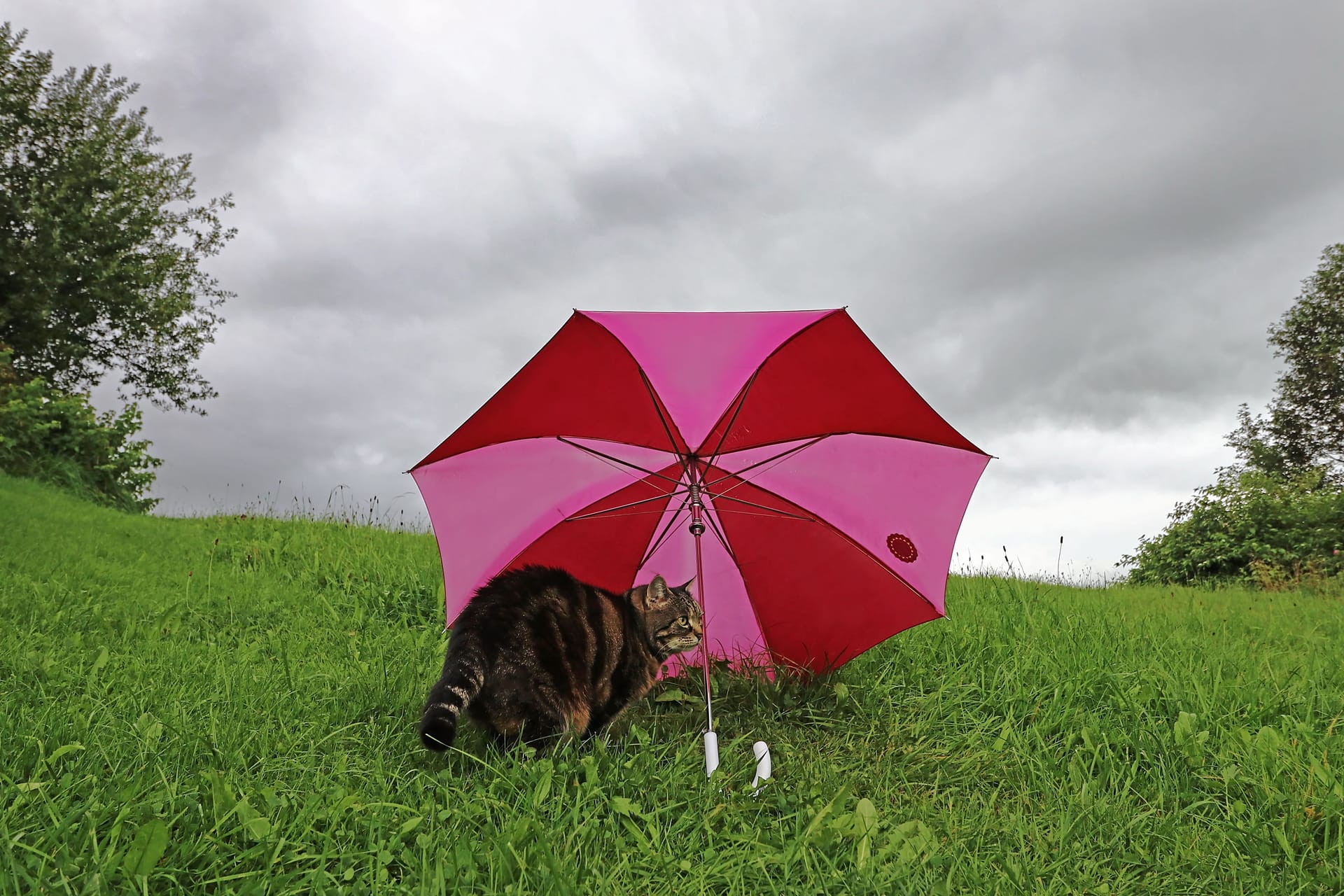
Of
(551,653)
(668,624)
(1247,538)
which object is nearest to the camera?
(551,653)

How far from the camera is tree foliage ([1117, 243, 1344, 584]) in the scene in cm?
1536

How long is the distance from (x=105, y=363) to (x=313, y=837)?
26.7 m

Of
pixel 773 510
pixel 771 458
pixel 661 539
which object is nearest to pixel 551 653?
pixel 661 539

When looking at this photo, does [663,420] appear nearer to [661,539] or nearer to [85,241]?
[661,539]

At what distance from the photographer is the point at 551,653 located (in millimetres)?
3645

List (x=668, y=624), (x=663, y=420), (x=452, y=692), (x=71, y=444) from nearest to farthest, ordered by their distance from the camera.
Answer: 1. (x=452, y=692)
2. (x=663, y=420)
3. (x=668, y=624)
4. (x=71, y=444)

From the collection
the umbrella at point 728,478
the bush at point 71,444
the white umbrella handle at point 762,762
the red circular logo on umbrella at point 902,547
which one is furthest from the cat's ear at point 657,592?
the bush at point 71,444

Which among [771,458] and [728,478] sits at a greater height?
[771,458]

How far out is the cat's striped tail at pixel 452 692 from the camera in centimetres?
305

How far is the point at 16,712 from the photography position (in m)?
4.00

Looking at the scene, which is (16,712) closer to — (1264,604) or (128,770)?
(128,770)

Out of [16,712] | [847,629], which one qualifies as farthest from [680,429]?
[16,712]

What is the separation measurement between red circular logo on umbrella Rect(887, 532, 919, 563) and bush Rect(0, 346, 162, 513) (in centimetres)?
1875

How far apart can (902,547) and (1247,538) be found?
15334 mm
